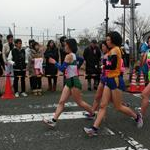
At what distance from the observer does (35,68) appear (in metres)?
12.3

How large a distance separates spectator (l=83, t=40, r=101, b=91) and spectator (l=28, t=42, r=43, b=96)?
1903 millimetres

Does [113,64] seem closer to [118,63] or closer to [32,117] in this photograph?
[118,63]

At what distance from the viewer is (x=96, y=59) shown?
44.5 feet

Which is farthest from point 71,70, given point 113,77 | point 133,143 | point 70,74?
point 133,143

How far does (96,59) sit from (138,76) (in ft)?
6.34

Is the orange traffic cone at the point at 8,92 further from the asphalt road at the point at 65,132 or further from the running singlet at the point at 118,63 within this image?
the running singlet at the point at 118,63

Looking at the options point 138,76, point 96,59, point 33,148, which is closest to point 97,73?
point 96,59

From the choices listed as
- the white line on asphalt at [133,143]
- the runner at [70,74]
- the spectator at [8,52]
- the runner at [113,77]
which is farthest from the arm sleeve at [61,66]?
the spectator at [8,52]

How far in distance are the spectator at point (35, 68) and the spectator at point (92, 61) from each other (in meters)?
1.90

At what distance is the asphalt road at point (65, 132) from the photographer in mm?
6594

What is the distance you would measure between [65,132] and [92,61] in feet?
20.7

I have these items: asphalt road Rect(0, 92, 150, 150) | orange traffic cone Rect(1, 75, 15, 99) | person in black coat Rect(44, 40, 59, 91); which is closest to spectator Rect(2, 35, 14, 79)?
orange traffic cone Rect(1, 75, 15, 99)

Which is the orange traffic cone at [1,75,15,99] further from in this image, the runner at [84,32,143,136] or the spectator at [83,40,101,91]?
the runner at [84,32,143,136]

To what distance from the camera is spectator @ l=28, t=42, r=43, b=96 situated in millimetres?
12228
